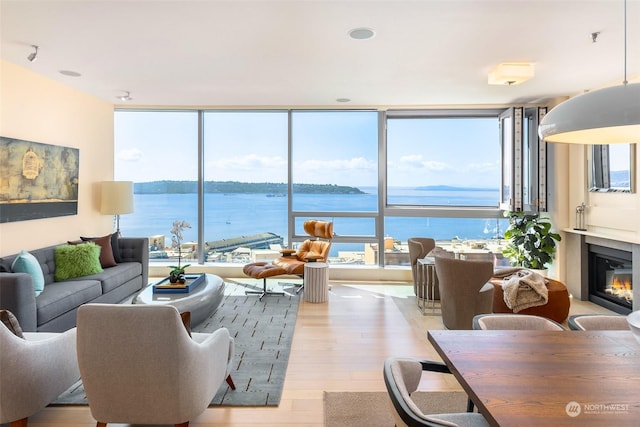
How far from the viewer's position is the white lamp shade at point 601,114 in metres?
1.35

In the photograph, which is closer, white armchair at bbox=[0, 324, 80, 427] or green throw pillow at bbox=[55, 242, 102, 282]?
white armchair at bbox=[0, 324, 80, 427]

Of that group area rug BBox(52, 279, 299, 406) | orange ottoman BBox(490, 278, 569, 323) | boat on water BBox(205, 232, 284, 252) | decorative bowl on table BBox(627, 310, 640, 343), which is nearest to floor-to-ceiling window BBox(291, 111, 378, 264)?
boat on water BBox(205, 232, 284, 252)

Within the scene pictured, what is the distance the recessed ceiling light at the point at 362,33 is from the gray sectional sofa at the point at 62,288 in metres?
3.30

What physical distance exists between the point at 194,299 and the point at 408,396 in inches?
117

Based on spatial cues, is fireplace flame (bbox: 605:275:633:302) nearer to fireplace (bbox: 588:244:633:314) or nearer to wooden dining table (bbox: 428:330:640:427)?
fireplace (bbox: 588:244:633:314)

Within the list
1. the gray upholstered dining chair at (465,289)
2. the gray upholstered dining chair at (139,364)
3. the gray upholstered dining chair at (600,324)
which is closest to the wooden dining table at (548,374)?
the gray upholstered dining chair at (600,324)

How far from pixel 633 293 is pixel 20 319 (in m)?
5.94

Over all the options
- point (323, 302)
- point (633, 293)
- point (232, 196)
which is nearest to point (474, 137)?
point (633, 293)

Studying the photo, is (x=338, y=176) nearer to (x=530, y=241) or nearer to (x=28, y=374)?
(x=530, y=241)

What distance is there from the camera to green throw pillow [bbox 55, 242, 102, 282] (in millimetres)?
4234

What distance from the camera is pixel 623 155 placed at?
456 cm

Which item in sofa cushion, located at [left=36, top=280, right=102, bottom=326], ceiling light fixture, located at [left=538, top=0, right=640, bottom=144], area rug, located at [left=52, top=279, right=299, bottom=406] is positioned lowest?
area rug, located at [left=52, top=279, right=299, bottom=406]

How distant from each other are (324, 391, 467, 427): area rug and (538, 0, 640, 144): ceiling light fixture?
178 cm

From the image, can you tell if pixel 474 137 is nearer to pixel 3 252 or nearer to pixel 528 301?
pixel 528 301
